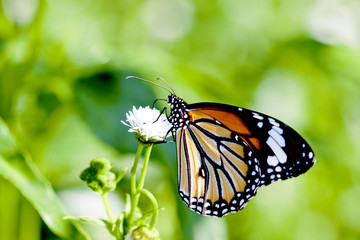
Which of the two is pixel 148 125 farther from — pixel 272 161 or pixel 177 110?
pixel 272 161

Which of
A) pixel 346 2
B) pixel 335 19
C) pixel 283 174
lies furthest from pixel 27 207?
pixel 346 2

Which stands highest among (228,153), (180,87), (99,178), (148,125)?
(180,87)

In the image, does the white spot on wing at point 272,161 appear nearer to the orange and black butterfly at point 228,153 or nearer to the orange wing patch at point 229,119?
the orange and black butterfly at point 228,153

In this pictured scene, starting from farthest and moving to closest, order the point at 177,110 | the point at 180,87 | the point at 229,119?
the point at 180,87, the point at 229,119, the point at 177,110

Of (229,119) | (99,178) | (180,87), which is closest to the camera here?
(99,178)

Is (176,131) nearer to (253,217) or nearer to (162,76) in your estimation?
(162,76)

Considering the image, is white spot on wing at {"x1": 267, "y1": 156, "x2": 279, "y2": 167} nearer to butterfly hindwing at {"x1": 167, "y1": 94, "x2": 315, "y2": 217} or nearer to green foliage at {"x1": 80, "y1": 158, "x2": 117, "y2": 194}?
butterfly hindwing at {"x1": 167, "y1": 94, "x2": 315, "y2": 217}

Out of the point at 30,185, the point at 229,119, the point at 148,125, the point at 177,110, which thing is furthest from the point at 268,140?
the point at 30,185
